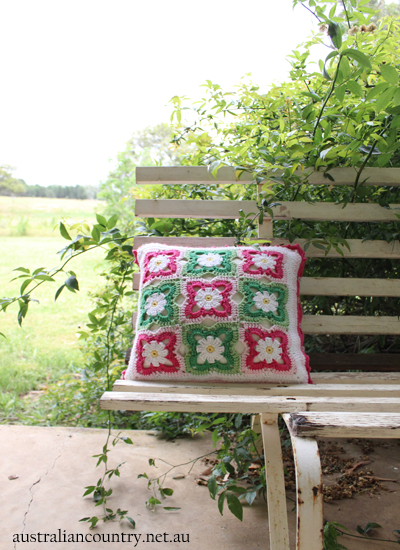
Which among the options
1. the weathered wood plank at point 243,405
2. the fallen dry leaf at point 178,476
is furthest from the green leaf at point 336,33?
the fallen dry leaf at point 178,476

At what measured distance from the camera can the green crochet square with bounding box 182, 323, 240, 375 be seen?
115 centimetres

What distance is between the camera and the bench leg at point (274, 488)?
0.97 meters

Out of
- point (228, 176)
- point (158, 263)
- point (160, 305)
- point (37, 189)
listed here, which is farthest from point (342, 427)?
point (37, 189)

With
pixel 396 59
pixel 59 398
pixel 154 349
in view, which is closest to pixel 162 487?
pixel 154 349

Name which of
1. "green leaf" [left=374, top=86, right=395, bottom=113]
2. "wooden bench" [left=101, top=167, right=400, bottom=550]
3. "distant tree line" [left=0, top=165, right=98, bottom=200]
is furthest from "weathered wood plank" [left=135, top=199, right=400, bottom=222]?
"distant tree line" [left=0, top=165, right=98, bottom=200]

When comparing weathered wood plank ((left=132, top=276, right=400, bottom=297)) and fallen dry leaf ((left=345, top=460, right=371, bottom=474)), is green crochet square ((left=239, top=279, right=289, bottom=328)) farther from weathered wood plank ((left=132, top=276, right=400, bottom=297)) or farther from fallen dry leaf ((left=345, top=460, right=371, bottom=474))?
fallen dry leaf ((left=345, top=460, right=371, bottom=474))

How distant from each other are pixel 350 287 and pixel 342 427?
2.56 feet

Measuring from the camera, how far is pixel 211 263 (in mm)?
1239

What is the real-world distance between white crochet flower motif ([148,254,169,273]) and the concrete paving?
2.26ft

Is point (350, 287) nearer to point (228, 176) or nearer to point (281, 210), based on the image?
point (281, 210)

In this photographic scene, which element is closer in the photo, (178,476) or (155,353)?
(155,353)

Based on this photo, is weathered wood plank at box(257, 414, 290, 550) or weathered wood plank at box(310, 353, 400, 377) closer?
weathered wood plank at box(257, 414, 290, 550)

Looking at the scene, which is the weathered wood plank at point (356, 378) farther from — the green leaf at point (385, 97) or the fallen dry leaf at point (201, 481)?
the green leaf at point (385, 97)

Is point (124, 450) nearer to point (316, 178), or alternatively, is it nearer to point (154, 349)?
point (154, 349)
